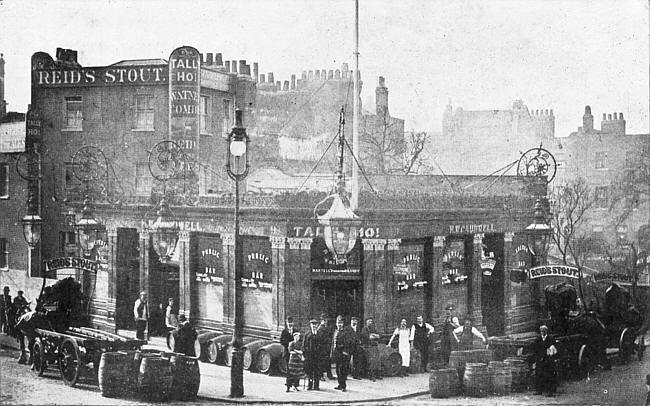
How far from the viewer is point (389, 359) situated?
841cm

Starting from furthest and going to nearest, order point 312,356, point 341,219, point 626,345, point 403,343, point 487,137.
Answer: point 626,345
point 403,343
point 487,137
point 312,356
point 341,219

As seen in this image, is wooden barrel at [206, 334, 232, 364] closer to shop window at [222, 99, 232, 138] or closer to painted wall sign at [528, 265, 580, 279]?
shop window at [222, 99, 232, 138]

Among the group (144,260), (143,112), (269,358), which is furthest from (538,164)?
(144,260)

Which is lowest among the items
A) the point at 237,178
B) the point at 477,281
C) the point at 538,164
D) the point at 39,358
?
the point at 39,358

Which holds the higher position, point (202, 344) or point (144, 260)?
point (144, 260)

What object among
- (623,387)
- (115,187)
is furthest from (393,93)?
(623,387)

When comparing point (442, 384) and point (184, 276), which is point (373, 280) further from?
point (184, 276)

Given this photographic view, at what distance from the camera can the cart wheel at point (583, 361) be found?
867 cm

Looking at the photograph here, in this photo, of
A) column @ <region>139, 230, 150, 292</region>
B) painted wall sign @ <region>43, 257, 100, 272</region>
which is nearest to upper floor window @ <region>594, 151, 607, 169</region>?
column @ <region>139, 230, 150, 292</region>

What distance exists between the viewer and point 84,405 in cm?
779

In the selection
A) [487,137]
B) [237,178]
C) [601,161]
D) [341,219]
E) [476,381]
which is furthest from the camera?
[601,161]

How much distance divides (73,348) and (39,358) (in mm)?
570

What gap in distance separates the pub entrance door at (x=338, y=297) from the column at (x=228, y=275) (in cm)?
100

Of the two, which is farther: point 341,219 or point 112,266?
point 112,266
